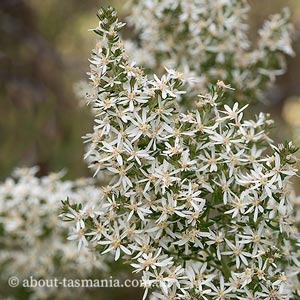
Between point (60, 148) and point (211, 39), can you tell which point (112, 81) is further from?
point (60, 148)

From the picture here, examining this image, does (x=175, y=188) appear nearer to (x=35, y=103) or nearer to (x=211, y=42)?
(x=211, y=42)

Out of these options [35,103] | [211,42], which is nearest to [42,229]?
[211,42]

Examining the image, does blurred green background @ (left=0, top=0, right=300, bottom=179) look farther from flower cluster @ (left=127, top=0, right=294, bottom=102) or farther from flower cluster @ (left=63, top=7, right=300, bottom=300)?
flower cluster @ (left=63, top=7, right=300, bottom=300)

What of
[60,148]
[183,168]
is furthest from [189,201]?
[60,148]

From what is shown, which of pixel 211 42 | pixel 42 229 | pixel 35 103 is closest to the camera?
pixel 42 229

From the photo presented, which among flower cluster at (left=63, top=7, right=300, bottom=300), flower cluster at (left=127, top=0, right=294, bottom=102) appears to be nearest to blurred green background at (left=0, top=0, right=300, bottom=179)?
flower cluster at (left=127, top=0, right=294, bottom=102)

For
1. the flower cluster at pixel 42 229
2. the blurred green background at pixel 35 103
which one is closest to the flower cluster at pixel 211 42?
the flower cluster at pixel 42 229
